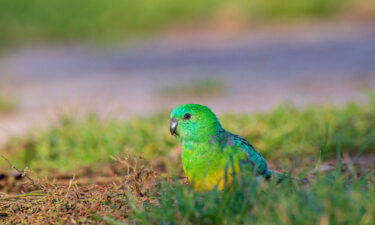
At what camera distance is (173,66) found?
8.85 m

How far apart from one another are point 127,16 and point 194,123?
9.04 m

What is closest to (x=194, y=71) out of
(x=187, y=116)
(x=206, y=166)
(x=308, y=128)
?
(x=308, y=128)

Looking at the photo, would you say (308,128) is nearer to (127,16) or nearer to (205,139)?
(205,139)

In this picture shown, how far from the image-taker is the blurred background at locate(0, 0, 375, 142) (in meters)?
6.84

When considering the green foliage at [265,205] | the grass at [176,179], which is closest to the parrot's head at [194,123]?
the grass at [176,179]

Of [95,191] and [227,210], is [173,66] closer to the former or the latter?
[95,191]

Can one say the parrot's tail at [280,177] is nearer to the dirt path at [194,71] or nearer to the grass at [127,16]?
the dirt path at [194,71]

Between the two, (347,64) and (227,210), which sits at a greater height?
(347,64)

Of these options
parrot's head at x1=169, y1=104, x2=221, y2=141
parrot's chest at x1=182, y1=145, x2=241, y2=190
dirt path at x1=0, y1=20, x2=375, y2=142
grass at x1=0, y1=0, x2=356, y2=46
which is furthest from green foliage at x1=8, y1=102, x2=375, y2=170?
grass at x1=0, y1=0, x2=356, y2=46

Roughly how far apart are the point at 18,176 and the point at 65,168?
0.45 m

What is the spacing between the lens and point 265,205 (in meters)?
2.54

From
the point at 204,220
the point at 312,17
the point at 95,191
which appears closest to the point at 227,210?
the point at 204,220

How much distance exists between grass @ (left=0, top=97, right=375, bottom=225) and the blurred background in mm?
646

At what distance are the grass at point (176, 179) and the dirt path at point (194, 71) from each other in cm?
64
